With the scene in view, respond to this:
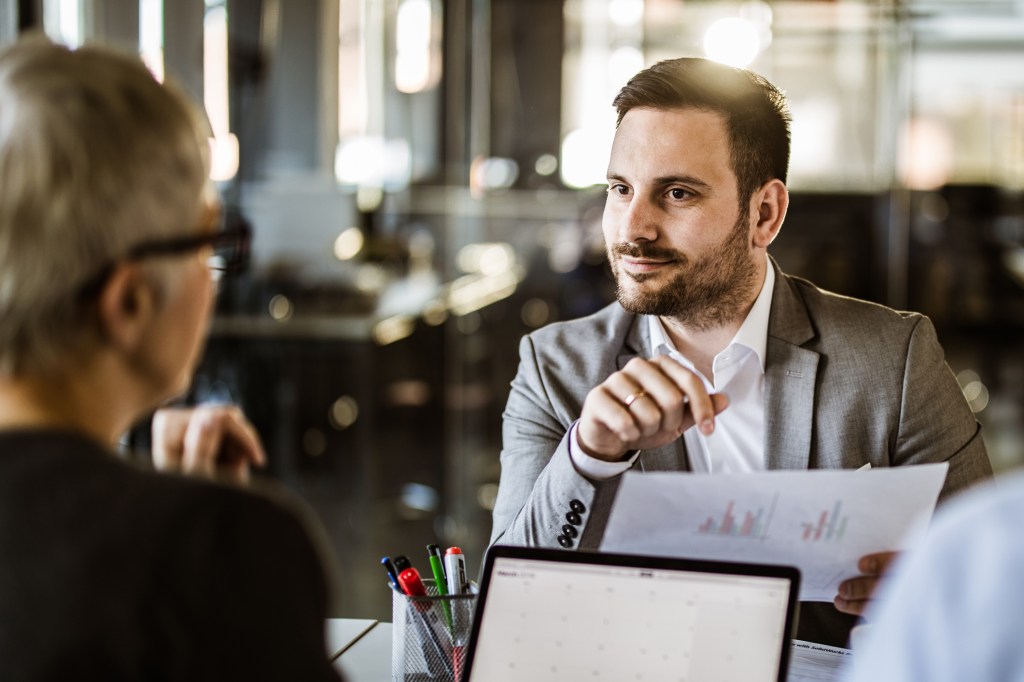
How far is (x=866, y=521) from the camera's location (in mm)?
1168

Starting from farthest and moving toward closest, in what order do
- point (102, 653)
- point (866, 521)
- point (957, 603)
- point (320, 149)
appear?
point (320, 149)
point (866, 521)
point (102, 653)
point (957, 603)

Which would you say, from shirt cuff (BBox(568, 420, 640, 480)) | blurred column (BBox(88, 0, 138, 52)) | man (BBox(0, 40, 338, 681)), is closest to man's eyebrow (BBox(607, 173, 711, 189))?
shirt cuff (BBox(568, 420, 640, 480))

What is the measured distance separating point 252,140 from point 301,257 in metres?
0.62

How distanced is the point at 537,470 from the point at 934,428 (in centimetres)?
54

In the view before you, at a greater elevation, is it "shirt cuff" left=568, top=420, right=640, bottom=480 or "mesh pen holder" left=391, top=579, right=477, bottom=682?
"shirt cuff" left=568, top=420, right=640, bottom=480

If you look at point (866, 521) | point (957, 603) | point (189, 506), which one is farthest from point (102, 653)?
point (866, 521)

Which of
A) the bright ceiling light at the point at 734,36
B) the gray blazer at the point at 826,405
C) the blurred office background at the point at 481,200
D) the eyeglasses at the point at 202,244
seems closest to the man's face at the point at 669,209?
the gray blazer at the point at 826,405

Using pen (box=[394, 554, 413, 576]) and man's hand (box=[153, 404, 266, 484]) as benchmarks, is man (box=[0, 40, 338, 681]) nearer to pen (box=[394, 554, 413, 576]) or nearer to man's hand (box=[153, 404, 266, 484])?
man's hand (box=[153, 404, 266, 484])

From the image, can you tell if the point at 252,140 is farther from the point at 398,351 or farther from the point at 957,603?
the point at 957,603

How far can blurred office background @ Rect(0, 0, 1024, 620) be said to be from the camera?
186 inches

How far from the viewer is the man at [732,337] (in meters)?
1.52

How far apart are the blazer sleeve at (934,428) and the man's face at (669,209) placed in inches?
11.6

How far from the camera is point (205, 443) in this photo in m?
1.04

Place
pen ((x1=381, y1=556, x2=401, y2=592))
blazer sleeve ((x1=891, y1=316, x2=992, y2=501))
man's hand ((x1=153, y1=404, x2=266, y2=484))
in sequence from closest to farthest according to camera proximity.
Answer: man's hand ((x1=153, y1=404, x2=266, y2=484))
pen ((x1=381, y1=556, x2=401, y2=592))
blazer sleeve ((x1=891, y1=316, x2=992, y2=501))
